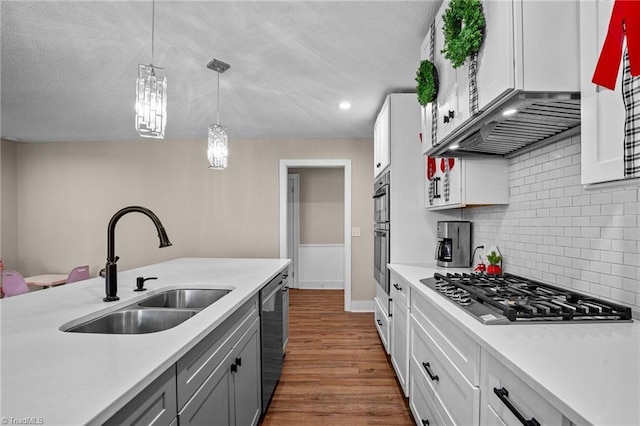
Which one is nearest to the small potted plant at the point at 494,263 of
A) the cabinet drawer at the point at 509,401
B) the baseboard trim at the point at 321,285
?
the cabinet drawer at the point at 509,401

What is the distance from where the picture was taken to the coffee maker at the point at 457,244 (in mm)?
2758

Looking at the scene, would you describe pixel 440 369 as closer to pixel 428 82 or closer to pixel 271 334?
pixel 271 334

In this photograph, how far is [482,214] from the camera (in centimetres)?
267

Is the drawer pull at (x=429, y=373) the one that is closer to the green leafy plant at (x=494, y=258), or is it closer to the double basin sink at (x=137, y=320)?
the green leafy plant at (x=494, y=258)

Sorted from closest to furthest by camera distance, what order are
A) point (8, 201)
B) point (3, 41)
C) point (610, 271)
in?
point (610, 271), point (3, 41), point (8, 201)

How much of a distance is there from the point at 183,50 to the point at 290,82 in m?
0.92

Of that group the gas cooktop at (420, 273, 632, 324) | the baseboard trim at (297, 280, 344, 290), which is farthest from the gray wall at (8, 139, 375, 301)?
the gas cooktop at (420, 273, 632, 324)

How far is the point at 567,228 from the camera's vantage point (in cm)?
170

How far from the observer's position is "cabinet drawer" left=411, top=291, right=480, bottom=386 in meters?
1.25

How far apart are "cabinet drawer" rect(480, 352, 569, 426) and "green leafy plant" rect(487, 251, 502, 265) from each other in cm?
134

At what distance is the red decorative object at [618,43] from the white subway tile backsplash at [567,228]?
0.34 meters

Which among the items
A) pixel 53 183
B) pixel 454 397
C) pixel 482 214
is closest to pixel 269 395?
pixel 454 397

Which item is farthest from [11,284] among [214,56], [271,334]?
[214,56]

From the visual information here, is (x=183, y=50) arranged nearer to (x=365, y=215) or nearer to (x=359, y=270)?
(x=365, y=215)
